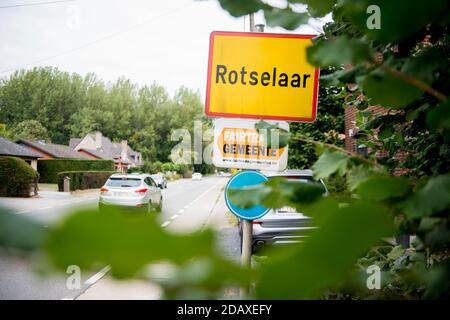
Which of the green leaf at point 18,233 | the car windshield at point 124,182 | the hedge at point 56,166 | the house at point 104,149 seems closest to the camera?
the green leaf at point 18,233

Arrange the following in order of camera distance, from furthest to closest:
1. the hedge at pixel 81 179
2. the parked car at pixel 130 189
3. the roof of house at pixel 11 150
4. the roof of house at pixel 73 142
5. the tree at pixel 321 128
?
the roof of house at pixel 73 142
the roof of house at pixel 11 150
the hedge at pixel 81 179
the parked car at pixel 130 189
the tree at pixel 321 128

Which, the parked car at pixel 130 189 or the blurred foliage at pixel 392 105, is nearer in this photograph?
the blurred foliage at pixel 392 105

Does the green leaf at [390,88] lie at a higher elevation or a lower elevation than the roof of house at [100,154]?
higher

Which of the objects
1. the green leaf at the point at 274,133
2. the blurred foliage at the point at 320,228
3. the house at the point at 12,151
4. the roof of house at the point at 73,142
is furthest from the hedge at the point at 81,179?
the roof of house at the point at 73,142

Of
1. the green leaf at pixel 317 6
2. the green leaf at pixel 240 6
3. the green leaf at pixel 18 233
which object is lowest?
the green leaf at pixel 18 233

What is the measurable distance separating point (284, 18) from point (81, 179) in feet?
88.5

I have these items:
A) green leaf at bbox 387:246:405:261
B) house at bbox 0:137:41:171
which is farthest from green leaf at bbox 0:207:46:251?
house at bbox 0:137:41:171

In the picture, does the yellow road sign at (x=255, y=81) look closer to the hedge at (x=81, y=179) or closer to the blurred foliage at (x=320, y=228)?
the blurred foliage at (x=320, y=228)

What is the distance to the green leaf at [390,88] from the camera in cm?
48

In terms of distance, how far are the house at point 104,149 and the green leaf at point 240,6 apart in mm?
53661

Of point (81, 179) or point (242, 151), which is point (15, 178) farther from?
point (242, 151)

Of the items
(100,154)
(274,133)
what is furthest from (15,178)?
(100,154)

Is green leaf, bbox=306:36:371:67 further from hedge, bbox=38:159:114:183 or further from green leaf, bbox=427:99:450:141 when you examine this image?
hedge, bbox=38:159:114:183
